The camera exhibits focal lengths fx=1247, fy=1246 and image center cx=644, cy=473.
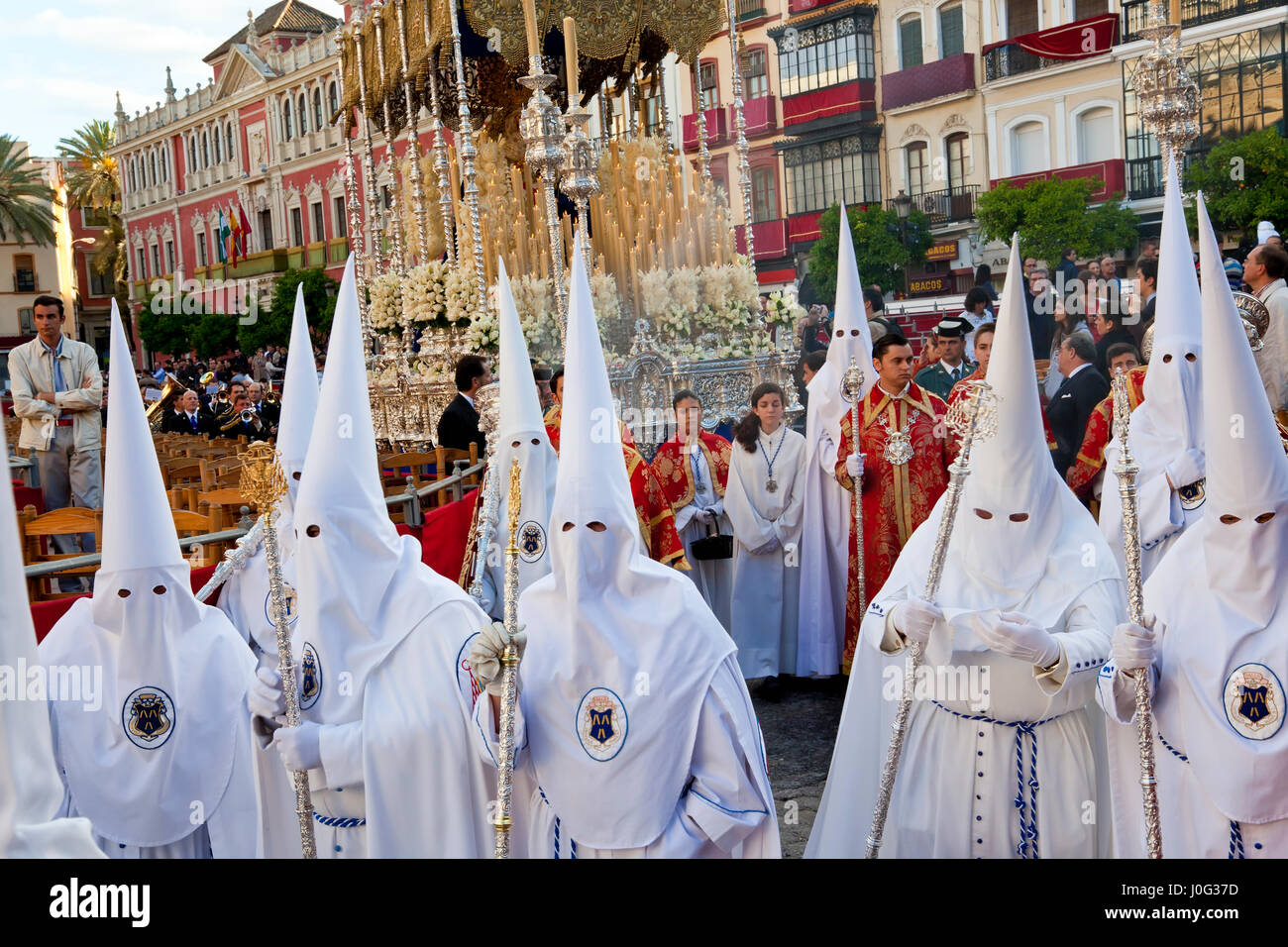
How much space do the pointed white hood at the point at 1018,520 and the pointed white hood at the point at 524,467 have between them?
1.85m

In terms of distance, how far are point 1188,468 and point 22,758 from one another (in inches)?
188

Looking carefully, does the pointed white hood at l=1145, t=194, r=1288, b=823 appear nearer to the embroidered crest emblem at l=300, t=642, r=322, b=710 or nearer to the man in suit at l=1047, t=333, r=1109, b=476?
the embroidered crest emblem at l=300, t=642, r=322, b=710

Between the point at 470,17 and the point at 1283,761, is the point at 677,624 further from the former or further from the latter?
the point at 470,17

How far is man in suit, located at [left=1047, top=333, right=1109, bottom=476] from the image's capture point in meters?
7.36

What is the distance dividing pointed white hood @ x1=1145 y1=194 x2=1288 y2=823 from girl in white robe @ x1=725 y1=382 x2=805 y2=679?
3.95 metres

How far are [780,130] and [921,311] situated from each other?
6.49 meters

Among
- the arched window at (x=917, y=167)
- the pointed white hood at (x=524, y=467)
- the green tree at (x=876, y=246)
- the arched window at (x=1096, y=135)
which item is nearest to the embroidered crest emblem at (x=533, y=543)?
the pointed white hood at (x=524, y=467)

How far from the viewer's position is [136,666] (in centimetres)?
367

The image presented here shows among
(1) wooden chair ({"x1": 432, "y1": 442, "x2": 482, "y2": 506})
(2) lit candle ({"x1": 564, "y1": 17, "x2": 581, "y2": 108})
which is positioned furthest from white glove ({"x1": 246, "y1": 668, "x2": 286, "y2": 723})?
(2) lit candle ({"x1": 564, "y1": 17, "x2": 581, "y2": 108})

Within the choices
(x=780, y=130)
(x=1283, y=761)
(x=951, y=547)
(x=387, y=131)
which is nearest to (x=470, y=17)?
(x=387, y=131)

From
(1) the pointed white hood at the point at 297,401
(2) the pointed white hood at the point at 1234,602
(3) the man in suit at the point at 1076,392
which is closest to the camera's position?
(2) the pointed white hood at the point at 1234,602

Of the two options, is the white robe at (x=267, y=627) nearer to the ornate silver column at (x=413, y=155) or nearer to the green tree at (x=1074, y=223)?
the ornate silver column at (x=413, y=155)

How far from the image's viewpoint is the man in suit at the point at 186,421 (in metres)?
13.7

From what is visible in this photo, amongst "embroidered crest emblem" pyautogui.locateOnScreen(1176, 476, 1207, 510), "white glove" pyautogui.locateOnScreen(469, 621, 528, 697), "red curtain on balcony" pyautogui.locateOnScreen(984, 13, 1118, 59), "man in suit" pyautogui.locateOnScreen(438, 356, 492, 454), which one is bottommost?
"embroidered crest emblem" pyautogui.locateOnScreen(1176, 476, 1207, 510)
